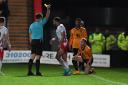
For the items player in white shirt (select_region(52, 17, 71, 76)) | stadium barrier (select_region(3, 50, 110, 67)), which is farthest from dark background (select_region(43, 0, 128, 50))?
player in white shirt (select_region(52, 17, 71, 76))

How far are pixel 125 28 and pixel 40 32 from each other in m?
13.8

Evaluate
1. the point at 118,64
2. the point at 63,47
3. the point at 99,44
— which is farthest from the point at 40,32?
the point at 99,44

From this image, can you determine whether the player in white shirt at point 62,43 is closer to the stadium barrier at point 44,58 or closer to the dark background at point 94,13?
the stadium barrier at point 44,58

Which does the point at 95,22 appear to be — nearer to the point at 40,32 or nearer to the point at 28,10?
the point at 28,10

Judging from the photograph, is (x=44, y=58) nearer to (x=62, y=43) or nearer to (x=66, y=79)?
(x=62, y=43)

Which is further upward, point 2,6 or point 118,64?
point 2,6

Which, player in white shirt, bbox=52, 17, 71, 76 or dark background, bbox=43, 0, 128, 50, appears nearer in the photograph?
player in white shirt, bbox=52, 17, 71, 76

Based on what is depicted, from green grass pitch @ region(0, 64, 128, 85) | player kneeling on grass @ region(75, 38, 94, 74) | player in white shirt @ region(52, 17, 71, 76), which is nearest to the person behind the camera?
green grass pitch @ region(0, 64, 128, 85)

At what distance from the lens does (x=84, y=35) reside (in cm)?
1958

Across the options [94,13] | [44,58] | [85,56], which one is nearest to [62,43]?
[85,56]

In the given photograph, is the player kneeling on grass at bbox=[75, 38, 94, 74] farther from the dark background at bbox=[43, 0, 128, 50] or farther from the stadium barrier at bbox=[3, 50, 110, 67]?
the dark background at bbox=[43, 0, 128, 50]

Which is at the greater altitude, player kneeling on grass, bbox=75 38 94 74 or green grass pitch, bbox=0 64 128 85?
player kneeling on grass, bbox=75 38 94 74

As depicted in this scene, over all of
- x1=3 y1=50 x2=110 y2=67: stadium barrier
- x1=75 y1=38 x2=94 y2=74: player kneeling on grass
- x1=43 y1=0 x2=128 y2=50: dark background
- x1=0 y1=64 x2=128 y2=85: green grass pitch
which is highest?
x1=43 y1=0 x2=128 y2=50: dark background

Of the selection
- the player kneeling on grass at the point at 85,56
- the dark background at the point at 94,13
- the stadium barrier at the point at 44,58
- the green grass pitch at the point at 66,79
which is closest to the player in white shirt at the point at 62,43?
the green grass pitch at the point at 66,79
